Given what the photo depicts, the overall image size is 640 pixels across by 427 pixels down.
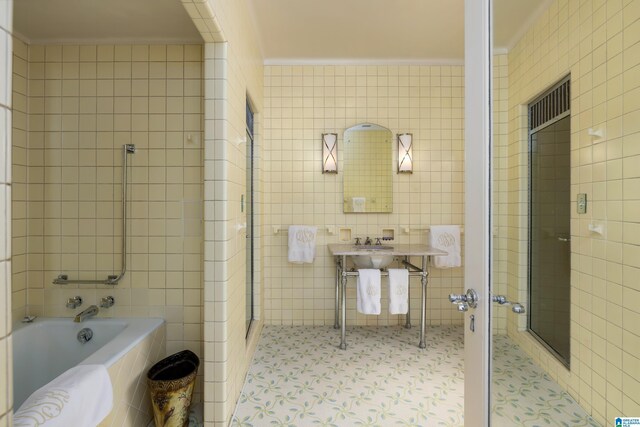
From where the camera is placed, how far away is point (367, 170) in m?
3.16

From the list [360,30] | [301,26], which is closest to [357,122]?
[360,30]

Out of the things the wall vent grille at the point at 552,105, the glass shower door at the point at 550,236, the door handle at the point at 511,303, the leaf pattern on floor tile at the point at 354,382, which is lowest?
the leaf pattern on floor tile at the point at 354,382

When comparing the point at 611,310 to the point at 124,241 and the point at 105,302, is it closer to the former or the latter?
the point at 124,241

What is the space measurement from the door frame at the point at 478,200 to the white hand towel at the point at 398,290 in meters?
1.50

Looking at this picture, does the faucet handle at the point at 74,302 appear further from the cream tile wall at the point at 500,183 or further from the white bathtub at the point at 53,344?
the cream tile wall at the point at 500,183

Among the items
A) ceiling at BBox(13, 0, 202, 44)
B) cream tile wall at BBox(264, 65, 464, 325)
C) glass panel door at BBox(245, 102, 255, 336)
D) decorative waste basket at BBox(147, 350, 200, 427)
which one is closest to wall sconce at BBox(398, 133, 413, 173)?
cream tile wall at BBox(264, 65, 464, 325)

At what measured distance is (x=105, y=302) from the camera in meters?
2.11

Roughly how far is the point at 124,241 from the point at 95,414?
3.57 ft

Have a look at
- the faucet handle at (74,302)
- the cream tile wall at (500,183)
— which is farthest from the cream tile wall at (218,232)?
the cream tile wall at (500,183)

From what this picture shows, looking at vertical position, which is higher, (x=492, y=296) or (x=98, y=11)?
(x=98, y=11)

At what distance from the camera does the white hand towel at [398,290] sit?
2.64 metres

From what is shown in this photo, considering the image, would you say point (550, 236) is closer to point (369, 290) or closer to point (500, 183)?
point (500, 183)

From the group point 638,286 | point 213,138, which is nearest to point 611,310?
point 638,286

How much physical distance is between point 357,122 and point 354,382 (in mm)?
2342
